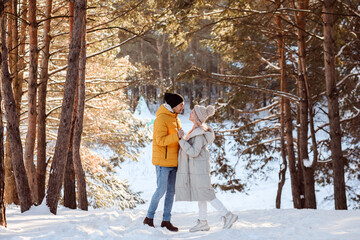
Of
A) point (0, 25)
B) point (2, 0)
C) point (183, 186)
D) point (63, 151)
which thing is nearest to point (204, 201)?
point (183, 186)

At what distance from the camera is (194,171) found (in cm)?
539

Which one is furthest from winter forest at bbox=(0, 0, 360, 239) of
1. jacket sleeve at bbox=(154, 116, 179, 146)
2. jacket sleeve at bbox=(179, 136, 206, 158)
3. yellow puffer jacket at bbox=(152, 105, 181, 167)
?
jacket sleeve at bbox=(154, 116, 179, 146)

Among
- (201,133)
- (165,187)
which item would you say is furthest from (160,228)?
(201,133)

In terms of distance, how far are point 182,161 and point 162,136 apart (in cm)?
45

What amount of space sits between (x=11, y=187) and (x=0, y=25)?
637cm

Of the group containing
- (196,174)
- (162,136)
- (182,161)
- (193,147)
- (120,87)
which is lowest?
(196,174)

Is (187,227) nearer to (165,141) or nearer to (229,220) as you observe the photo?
(229,220)

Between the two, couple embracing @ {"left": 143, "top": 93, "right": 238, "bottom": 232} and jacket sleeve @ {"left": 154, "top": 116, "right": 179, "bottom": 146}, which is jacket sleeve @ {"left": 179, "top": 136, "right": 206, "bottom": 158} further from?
jacket sleeve @ {"left": 154, "top": 116, "right": 179, "bottom": 146}

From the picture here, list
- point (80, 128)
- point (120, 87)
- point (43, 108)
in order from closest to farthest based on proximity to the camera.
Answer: point (80, 128), point (43, 108), point (120, 87)

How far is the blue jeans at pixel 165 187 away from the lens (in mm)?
5480

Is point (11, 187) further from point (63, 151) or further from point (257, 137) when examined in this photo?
point (257, 137)

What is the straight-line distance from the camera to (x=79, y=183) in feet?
29.3

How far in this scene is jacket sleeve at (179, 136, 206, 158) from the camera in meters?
5.32

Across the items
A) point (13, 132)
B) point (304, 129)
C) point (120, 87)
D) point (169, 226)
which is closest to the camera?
point (169, 226)
